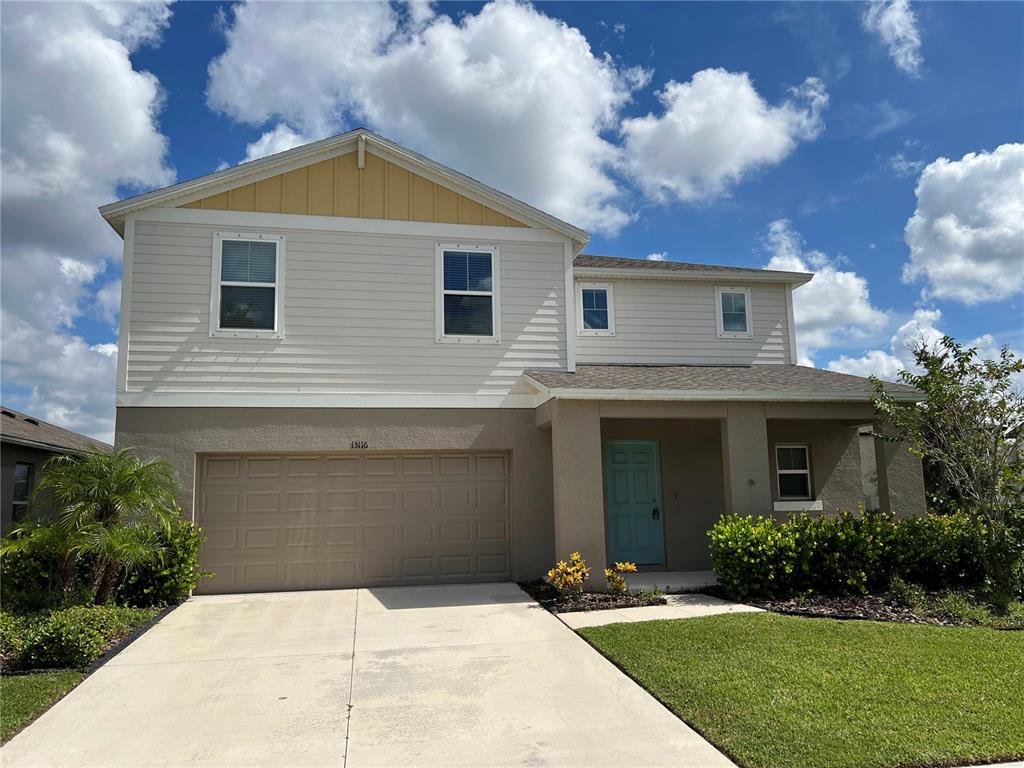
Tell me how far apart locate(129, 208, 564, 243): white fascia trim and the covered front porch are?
3112 mm

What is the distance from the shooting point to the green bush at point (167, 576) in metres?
9.81

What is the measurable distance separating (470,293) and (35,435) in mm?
8732

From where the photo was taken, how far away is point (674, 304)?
13.8m

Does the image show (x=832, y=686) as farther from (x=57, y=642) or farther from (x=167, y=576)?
(x=167, y=576)

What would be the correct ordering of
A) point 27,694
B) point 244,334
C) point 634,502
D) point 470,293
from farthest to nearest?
1. point 634,502
2. point 470,293
3. point 244,334
4. point 27,694

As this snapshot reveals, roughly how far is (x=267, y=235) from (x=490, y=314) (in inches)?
148

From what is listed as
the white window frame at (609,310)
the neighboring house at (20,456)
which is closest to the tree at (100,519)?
the neighboring house at (20,456)

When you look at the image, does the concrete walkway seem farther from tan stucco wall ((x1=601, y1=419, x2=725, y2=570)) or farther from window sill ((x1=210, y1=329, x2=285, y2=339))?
window sill ((x1=210, y1=329, x2=285, y2=339))

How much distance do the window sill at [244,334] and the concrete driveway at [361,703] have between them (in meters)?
4.25

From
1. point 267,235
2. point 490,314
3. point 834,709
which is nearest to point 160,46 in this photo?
point 267,235

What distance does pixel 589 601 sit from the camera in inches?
372

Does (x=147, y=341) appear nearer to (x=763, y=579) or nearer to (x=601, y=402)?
(x=601, y=402)

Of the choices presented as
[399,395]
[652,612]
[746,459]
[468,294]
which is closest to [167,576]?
[399,395]

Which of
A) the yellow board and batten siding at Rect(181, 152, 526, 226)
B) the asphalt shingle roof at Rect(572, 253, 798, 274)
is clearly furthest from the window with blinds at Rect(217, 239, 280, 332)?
the asphalt shingle roof at Rect(572, 253, 798, 274)
